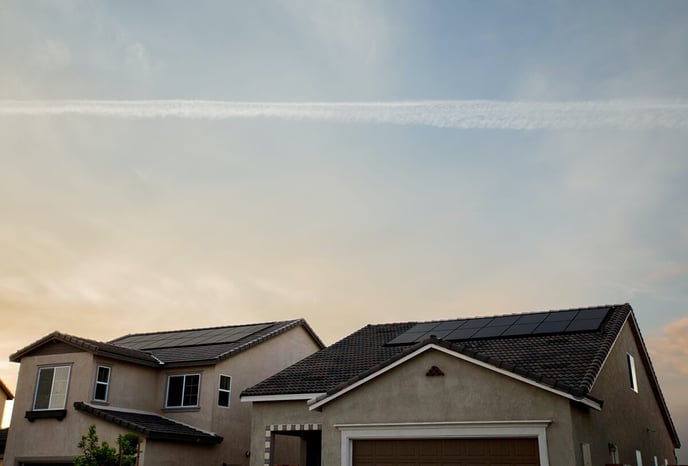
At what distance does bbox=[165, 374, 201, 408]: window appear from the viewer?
2550 cm

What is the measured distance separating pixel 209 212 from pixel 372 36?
28.5ft

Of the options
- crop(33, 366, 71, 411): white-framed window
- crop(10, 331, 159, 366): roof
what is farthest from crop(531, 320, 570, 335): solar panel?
crop(33, 366, 71, 411): white-framed window

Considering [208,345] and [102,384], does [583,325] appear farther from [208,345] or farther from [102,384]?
[102,384]

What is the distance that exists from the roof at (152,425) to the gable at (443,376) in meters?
6.97

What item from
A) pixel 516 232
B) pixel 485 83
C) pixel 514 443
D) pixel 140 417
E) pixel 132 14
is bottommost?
pixel 514 443

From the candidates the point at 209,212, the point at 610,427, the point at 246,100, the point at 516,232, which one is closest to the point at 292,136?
the point at 246,100

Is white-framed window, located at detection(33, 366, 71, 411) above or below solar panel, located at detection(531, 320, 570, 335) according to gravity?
below

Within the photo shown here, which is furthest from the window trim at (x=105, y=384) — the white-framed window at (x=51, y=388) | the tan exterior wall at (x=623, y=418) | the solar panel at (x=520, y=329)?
the tan exterior wall at (x=623, y=418)

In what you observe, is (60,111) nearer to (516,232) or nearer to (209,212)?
(209,212)

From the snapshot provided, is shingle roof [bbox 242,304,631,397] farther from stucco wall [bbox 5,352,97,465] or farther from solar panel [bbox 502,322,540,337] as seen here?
stucco wall [bbox 5,352,97,465]

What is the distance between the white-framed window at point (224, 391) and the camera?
83.3 ft

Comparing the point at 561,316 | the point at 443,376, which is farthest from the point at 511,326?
the point at 443,376

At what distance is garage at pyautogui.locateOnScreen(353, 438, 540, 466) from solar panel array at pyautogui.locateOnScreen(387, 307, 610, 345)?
5350mm

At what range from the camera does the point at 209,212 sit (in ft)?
78.5
